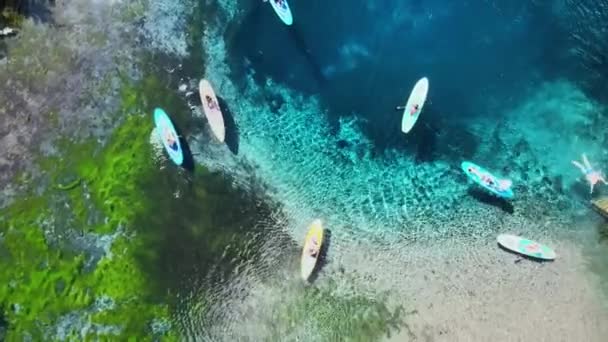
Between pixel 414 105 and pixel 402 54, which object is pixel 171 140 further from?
pixel 402 54

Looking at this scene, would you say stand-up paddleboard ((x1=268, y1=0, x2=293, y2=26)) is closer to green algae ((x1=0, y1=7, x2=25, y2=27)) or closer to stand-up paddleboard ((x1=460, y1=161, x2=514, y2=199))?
stand-up paddleboard ((x1=460, y1=161, x2=514, y2=199))

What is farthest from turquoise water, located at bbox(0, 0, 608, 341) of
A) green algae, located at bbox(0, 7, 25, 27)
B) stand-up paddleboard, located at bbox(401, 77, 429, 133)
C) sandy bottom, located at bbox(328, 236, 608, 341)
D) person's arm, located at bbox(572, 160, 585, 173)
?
green algae, located at bbox(0, 7, 25, 27)

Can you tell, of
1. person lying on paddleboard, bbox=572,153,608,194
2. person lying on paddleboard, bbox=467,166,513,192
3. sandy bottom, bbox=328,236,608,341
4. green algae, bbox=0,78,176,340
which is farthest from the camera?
person lying on paddleboard, bbox=572,153,608,194

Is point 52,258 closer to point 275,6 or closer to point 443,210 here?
point 275,6

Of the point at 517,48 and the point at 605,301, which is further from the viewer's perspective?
the point at 517,48

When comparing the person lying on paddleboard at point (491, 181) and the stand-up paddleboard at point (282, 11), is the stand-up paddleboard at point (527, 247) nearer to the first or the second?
the person lying on paddleboard at point (491, 181)

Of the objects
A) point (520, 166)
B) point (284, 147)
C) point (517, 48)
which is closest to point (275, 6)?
point (284, 147)
